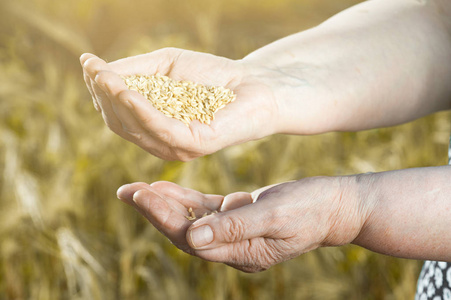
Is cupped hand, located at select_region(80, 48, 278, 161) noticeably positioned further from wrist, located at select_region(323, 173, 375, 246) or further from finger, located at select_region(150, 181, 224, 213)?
wrist, located at select_region(323, 173, 375, 246)

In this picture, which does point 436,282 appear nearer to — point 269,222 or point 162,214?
point 269,222

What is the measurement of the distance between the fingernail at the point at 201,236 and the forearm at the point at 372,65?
370 millimetres

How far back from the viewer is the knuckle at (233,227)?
0.84 metres

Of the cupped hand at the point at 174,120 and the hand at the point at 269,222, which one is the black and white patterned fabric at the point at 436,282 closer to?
the hand at the point at 269,222

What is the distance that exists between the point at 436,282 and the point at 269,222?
1.28ft

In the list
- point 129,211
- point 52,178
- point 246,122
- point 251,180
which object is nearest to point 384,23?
point 246,122

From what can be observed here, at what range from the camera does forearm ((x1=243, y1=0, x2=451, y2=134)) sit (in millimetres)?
1146

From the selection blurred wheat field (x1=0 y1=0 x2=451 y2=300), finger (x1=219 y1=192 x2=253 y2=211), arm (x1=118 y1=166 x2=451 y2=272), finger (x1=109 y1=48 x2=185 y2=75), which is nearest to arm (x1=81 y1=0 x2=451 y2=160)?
finger (x1=109 y1=48 x2=185 y2=75)

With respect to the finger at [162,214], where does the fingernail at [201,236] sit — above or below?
below

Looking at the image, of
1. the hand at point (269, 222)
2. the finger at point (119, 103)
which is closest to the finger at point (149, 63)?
the finger at point (119, 103)

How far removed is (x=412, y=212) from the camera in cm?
85

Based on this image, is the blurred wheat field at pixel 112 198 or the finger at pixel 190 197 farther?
the blurred wheat field at pixel 112 198

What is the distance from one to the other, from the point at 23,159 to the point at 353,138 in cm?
135

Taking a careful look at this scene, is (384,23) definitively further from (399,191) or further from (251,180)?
(251,180)
